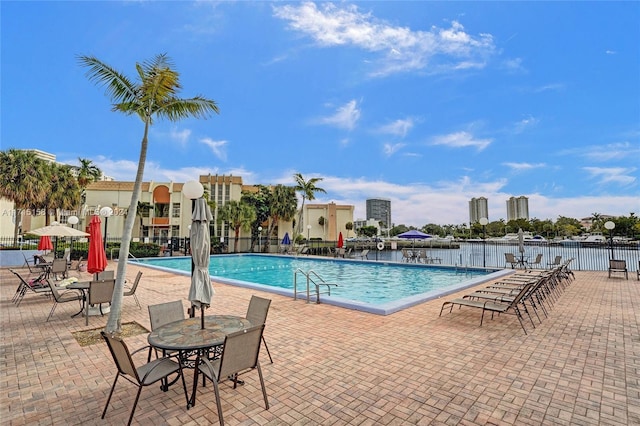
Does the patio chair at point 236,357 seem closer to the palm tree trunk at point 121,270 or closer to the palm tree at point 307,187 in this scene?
the palm tree trunk at point 121,270

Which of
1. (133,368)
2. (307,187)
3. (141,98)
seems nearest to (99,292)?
(141,98)

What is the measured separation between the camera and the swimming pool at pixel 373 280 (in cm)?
790

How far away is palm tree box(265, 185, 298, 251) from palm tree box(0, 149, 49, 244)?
56.6ft

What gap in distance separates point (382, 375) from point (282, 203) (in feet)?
91.2

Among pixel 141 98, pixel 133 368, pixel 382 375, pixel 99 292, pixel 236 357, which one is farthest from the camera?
pixel 99 292

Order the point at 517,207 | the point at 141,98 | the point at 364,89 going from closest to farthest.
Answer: the point at 141,98 < the point at 364,89 < the point at 517,207

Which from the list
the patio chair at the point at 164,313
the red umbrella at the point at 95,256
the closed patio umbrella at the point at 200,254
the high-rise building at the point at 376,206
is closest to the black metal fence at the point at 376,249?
the red umbrella at the point at 95,256

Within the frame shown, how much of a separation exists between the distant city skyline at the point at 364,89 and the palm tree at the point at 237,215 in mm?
5062

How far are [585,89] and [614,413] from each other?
714 inches

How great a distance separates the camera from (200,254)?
165 inches

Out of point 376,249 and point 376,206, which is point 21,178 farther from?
point 376,206

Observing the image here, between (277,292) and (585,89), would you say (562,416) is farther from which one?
(585,89)

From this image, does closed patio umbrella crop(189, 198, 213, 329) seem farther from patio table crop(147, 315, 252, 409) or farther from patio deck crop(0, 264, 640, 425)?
patio deck crop(0, 264, 640, 425)

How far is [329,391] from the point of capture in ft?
11.0
